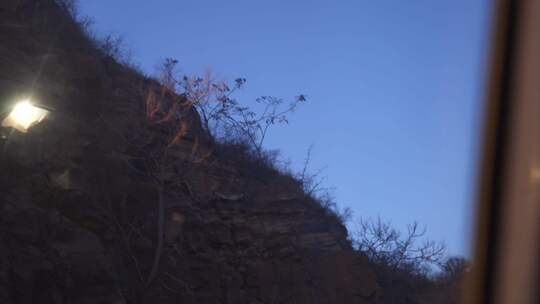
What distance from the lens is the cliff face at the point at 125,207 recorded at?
43.0 feet

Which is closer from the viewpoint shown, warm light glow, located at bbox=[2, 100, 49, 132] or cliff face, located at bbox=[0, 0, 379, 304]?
warm light glow, located at bbox=[2, 100, 49, 132]

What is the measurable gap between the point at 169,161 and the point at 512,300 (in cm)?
1411

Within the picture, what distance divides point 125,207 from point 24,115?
4293 millimetres

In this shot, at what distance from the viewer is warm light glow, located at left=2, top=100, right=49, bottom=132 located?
12.1 meters

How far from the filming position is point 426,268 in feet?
57.0

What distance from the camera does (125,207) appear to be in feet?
52.3

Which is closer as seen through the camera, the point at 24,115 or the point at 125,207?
the point at 24,115

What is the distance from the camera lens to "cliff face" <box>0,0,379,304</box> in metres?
13.1

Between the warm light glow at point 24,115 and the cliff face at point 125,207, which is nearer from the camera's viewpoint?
the warm light glow at point 24,115

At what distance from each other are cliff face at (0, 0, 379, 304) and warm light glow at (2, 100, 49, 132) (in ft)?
4.50

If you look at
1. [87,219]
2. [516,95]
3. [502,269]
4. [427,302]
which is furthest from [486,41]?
[427,302]

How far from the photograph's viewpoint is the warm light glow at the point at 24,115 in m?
12.1

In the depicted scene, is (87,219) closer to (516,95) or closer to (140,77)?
(140,77)

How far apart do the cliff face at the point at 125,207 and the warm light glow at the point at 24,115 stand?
137 cm
